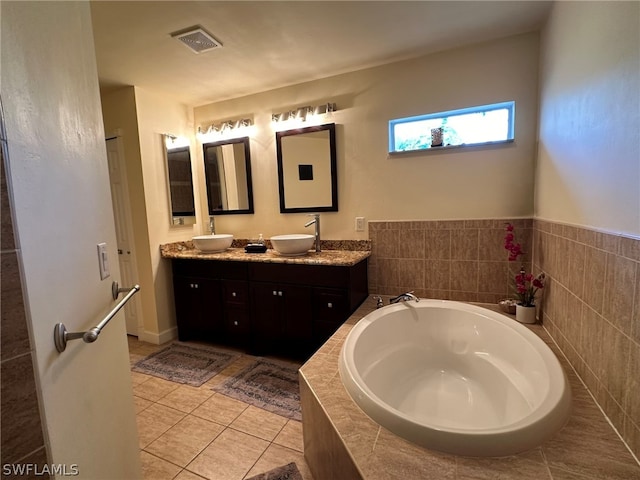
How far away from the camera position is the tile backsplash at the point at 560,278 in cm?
101

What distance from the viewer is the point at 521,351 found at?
164 centimetres

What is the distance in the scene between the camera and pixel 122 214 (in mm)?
2916

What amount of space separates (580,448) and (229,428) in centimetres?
168

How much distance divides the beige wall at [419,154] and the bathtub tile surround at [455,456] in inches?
56.8

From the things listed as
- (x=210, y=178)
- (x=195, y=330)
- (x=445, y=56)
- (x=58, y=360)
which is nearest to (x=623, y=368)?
(x=58, y=360)

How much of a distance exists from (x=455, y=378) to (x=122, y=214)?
3.25 m

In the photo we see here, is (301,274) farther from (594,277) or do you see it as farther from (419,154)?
(594,277)

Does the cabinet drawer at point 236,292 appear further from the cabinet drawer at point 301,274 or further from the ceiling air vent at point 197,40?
the ceiling air vent at point 197,40

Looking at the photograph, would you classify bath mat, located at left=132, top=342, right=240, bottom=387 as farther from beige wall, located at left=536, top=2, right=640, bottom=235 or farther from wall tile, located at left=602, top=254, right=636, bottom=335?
beige wall, located at left=536, top=2, right=640, bottom=235

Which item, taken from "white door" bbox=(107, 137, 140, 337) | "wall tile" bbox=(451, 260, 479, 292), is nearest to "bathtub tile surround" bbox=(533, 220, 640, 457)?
"wall tile" bbox=(451, 260, 479, 292)

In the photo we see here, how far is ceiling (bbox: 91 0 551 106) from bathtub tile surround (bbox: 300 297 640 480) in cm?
211

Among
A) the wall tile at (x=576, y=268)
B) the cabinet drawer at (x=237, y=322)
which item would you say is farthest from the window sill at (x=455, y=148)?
the cabinet drawer at (x=237, y=322)

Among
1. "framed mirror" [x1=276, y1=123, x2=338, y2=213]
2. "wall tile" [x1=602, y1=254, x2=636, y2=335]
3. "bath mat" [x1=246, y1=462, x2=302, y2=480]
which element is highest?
"framed mirror" [x1=276, y1=123, x2=338, y2=213]

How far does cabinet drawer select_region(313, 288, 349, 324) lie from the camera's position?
224cm
